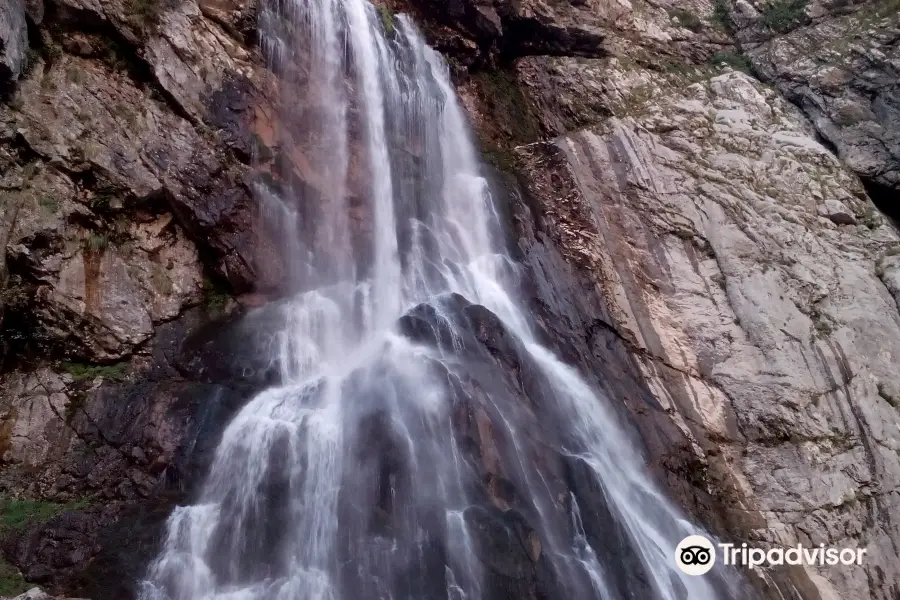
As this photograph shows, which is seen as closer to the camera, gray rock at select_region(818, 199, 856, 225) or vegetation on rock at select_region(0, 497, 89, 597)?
vegetation on rock at select_region(0, 497, 89, 597)

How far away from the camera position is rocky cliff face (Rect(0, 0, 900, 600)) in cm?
920

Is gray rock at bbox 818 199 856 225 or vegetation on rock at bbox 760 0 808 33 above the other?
vegetation on rock at bbox 760 0 808 33

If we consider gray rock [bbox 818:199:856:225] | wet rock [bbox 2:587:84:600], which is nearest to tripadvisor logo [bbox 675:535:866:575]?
gray rock [bbox 818:199:856:225]

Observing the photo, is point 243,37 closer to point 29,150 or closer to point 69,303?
point 29,150

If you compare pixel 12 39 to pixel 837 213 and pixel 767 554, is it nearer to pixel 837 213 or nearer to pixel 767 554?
pixel 767 554

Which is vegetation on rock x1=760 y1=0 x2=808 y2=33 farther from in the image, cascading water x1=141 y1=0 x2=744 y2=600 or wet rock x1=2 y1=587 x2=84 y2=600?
wet rock x1=2 y1=587 x2=84 y2=600

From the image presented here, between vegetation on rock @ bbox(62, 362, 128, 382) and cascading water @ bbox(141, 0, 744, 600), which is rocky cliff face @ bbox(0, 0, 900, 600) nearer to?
vegetation on rock @ bbox(62, 362, 128, 382)

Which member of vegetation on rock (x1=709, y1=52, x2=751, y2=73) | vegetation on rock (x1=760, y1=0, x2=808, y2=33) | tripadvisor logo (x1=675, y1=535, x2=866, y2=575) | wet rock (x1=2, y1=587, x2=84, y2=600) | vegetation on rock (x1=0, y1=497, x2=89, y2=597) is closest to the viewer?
wet rock (x1=2, y1=587, x2=84, y2=600)

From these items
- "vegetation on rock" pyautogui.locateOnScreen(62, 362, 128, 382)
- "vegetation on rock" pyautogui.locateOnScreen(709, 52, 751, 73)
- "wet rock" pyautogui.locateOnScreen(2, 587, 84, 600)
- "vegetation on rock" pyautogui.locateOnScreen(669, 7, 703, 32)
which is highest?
"vegetation on rock" pyautogui.locateOnScreen(669, 7, 703, 32)

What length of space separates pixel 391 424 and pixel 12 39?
341 inches

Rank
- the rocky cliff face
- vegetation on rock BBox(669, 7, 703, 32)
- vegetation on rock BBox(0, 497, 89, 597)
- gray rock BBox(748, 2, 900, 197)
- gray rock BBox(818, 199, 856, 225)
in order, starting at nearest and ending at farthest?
vegetation on rock BBox(0, 497, 89, 597), the rocky cliff face, gray rock BBox(818, 199, 856, 225), gray rock BBox(748, 2, 900, 197), vegetation on rock BBox(669, 7, 703, 32)

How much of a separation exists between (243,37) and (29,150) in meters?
5.68

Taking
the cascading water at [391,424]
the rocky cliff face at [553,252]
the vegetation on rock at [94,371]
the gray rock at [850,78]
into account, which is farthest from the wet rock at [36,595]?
the gray rock at [850,78]

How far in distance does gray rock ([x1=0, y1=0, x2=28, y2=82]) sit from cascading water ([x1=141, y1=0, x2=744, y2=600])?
4.50m
